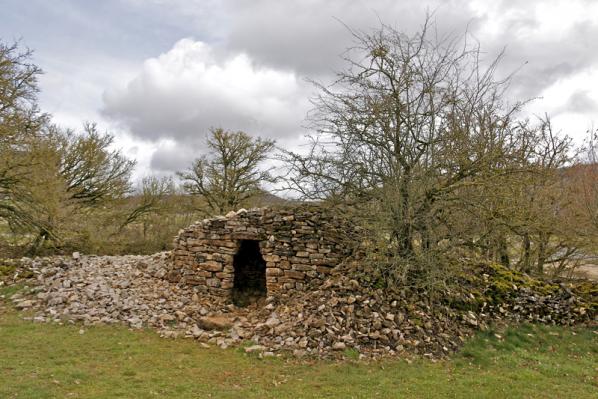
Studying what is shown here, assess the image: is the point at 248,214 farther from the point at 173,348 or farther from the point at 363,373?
the point at 363,373

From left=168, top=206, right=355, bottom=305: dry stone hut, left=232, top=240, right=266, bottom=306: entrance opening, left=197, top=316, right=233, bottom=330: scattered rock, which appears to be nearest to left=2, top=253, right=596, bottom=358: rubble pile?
left=197, top=316, right=233, bottom=330: scattered rock

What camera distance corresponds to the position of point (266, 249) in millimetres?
10406

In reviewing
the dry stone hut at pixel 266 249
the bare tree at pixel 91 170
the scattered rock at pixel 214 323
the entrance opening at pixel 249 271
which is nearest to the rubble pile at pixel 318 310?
the scattered rock at pixel 214 323

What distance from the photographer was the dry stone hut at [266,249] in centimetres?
1013

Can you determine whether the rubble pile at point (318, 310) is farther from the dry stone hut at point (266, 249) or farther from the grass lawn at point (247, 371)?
the grass lawn at point (247, 371)

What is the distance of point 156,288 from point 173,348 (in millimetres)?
3156

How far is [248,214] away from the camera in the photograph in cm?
1089

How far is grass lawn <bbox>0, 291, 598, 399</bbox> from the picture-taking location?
6137 millimetres

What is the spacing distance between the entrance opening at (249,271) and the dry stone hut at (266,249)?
0.09ft

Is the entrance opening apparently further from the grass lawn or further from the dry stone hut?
the grass lawn

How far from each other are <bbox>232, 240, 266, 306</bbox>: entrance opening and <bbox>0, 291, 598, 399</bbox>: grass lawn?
11.2 feet

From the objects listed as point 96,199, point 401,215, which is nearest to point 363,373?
point 401,215

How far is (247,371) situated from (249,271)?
208 inches

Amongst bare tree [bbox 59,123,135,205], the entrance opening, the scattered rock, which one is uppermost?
bare tree [bbox 59,123,135,205]
